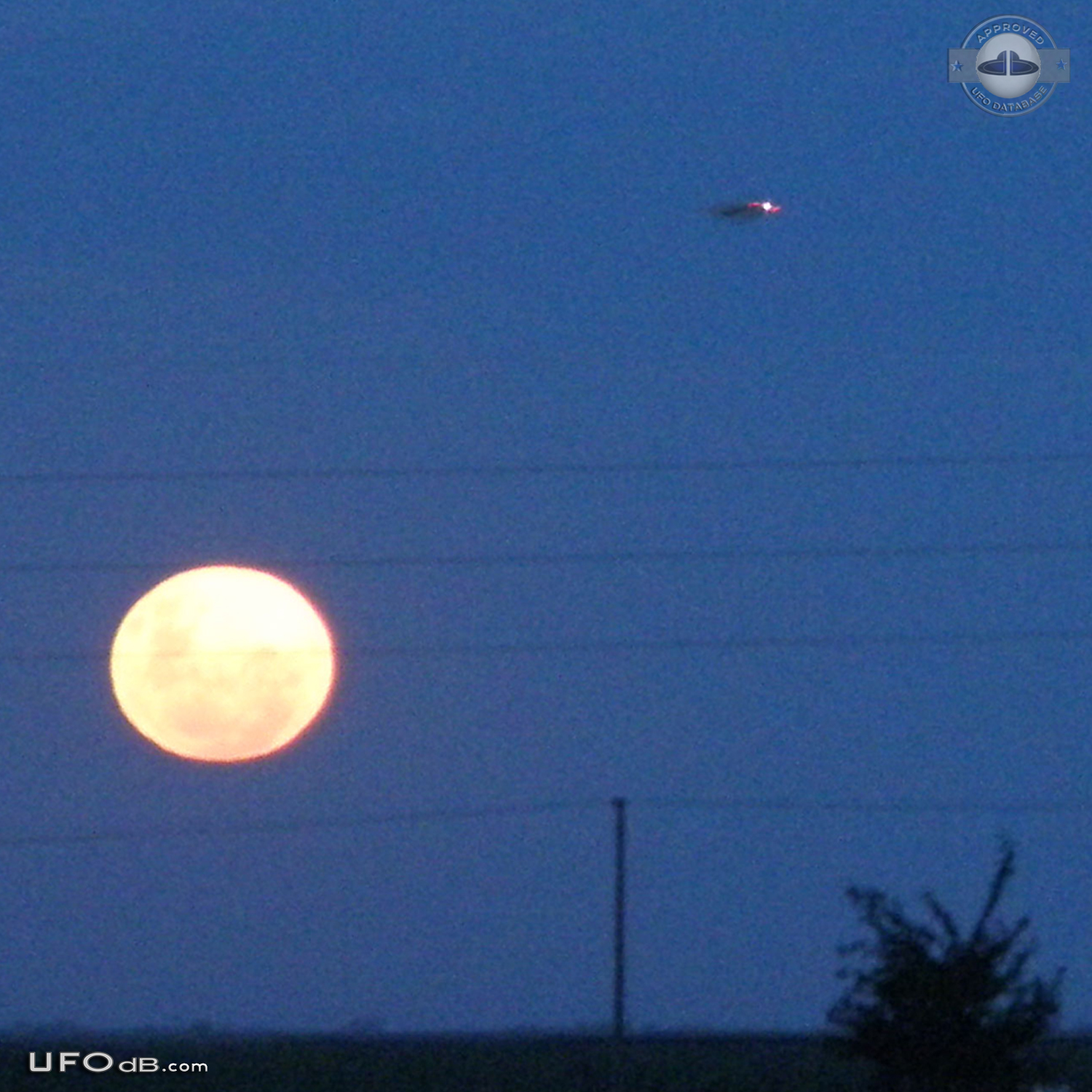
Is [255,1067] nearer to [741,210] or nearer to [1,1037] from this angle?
[1,1037]

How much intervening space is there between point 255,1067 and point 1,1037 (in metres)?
11.1

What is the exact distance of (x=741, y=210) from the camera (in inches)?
939

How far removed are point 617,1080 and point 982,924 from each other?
37.7 feet

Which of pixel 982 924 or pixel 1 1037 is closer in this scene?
pixel 982 924

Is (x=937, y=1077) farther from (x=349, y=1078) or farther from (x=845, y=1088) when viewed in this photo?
(x=349, y=1078)

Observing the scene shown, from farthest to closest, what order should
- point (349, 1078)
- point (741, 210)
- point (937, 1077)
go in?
point (349, 1078) < point (741, 210) < point (937, 1077)

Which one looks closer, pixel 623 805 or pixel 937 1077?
pixel 937 1077

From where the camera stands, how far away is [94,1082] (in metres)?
29.6

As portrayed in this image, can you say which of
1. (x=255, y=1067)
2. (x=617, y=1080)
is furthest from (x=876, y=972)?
(x=255, y=1067)

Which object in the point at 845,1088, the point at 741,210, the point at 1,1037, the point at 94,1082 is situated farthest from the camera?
the point at 1,1037

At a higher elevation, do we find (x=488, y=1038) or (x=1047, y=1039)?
(x=488, y=1038)

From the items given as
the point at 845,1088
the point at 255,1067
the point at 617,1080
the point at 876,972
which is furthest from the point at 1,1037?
the point at 876,972

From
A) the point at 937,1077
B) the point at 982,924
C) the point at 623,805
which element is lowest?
the point at 937,1077

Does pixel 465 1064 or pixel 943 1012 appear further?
pixel 465 1064
